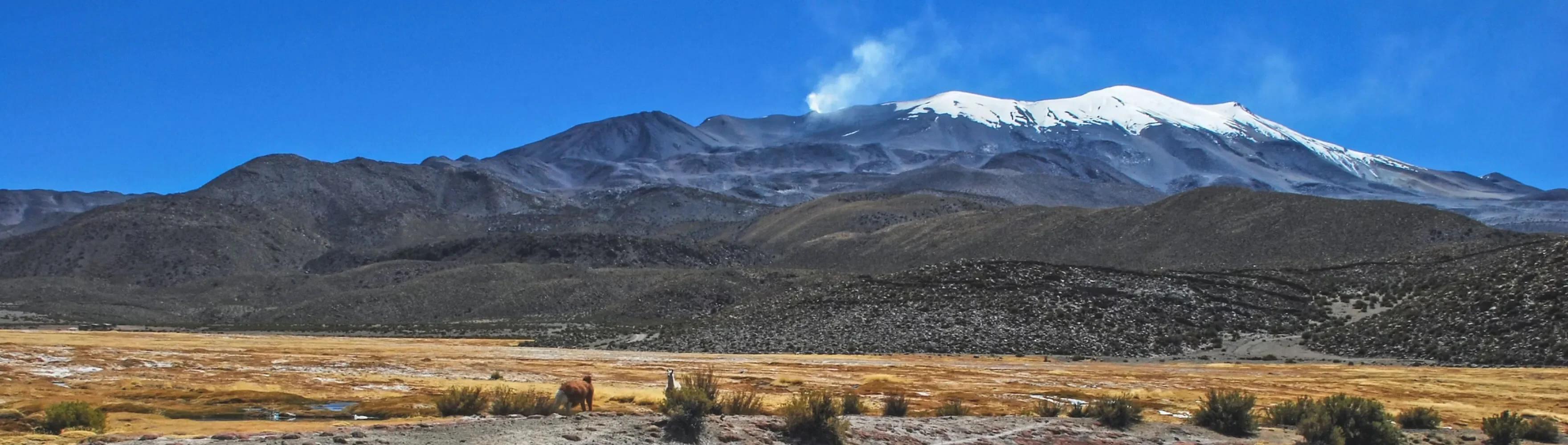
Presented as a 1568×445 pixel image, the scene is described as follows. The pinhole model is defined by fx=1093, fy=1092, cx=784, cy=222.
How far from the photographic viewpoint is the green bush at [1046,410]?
20297 mm

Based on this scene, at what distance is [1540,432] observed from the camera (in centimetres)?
1945

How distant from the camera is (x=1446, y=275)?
57.4 metres

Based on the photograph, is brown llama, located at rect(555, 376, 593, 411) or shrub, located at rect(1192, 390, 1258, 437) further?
shrub, located at rect(1192, 390, 1258, 437)

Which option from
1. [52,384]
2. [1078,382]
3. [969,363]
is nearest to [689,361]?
[969,363]

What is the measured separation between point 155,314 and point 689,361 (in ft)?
279

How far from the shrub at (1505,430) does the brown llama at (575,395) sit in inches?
605

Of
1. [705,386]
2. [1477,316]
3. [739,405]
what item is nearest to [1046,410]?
[739,405]

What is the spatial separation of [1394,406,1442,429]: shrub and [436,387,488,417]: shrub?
1683 cm

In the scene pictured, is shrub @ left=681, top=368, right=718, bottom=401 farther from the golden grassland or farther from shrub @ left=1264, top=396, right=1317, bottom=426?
shrub @ left=1264, top=396, right=1317, bottom=426

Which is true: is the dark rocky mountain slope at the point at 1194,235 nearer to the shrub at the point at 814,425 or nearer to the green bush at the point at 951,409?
the green bush at the point at 951,409

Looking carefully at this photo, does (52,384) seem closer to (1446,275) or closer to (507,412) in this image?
(507,412)

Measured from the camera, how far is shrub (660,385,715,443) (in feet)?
48.9

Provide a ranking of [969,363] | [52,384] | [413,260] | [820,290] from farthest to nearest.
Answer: [413,260] → [820,290] → [969,363] → [52,384]

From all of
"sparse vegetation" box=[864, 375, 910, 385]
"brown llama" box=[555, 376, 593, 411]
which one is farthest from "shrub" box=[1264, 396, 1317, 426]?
"brown llama" box=[555, 376, 593, 411]
